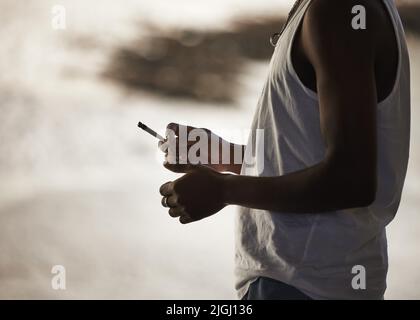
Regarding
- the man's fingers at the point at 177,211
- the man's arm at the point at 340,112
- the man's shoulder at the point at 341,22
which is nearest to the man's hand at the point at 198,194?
the man's fingers at the point at 177,211

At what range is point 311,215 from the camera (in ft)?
3.17

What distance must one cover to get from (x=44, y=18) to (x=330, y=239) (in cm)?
332

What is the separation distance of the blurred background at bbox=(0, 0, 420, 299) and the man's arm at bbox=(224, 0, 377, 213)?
8.81 feet

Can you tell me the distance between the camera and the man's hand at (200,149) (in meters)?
1.20

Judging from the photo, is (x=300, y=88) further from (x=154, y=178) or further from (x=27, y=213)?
(x=27, y=213)

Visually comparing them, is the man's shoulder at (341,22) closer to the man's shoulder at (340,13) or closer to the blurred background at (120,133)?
the man's shoulder at (340,13)

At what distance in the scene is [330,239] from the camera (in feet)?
3.13

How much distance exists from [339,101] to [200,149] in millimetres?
411

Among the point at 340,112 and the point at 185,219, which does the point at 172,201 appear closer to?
the point at 185,219

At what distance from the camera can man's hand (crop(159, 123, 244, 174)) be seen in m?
1.20

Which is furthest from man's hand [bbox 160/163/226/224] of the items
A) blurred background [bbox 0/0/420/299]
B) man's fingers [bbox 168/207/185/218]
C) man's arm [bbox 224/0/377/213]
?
blurred background [bbox 0/0/420/299]

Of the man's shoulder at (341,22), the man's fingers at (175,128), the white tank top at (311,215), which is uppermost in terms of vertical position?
the man's shoulder at (341,22)

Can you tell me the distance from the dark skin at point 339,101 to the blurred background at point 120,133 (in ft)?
8.71
